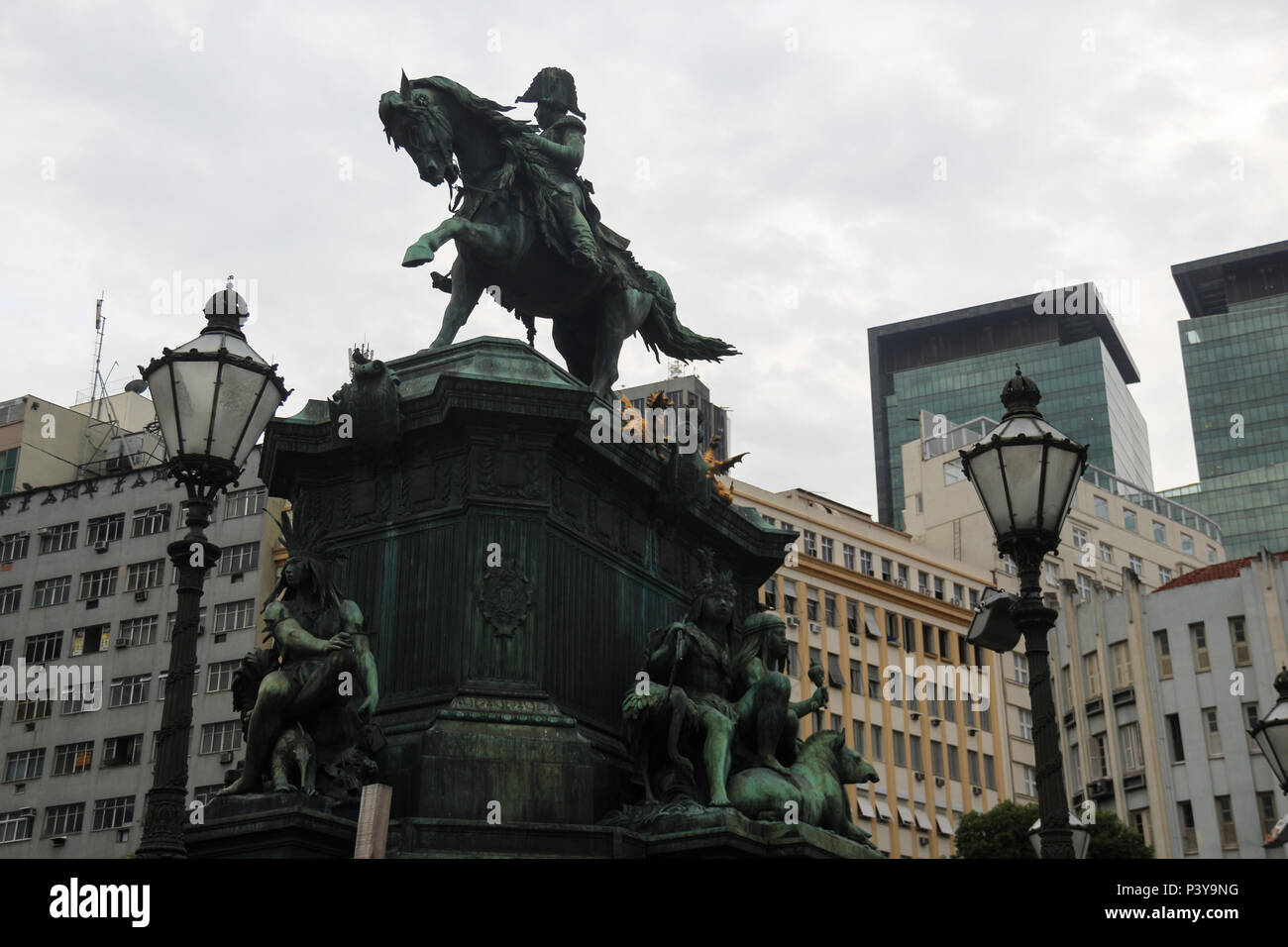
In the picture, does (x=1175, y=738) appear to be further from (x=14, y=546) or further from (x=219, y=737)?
(x=14, y=546)

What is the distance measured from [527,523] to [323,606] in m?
2.01

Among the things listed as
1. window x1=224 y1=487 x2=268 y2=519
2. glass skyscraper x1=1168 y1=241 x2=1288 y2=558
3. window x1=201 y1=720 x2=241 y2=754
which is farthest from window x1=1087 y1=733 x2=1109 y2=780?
glass skyscraper x1=1168 y1=241 x2=1288 y2=558

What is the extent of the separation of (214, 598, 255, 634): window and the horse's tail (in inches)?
2388

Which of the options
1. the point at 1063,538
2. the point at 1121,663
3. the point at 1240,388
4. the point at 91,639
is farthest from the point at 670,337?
the point at 1240,388

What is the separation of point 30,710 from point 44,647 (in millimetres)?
3483

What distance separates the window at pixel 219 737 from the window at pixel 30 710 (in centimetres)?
979

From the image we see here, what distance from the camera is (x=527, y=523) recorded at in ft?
50.0

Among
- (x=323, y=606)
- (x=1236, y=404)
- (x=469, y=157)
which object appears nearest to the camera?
(x=323, y=606)

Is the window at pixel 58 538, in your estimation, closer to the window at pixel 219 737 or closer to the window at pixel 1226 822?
the window at pixel 219 737

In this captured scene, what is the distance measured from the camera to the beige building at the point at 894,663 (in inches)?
3612

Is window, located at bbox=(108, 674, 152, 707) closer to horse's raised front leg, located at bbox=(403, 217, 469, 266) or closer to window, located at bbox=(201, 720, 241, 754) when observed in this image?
window, located at bbox=(201, 720, 241, 754)

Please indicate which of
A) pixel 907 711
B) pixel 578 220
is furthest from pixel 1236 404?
pixel 578 220

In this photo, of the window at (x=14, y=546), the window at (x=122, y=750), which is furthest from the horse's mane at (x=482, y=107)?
the window at (x=14, y=546)
